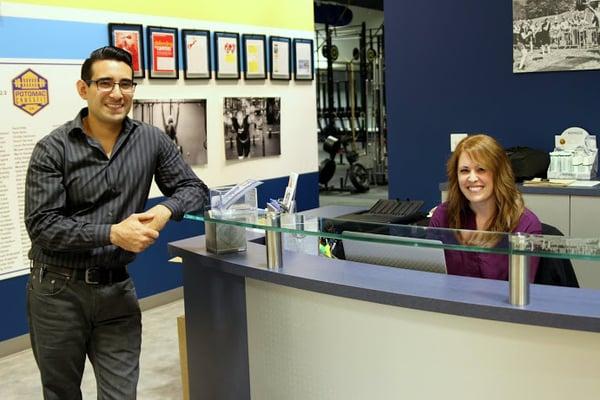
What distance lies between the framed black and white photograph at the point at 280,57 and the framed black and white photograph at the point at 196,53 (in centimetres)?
79

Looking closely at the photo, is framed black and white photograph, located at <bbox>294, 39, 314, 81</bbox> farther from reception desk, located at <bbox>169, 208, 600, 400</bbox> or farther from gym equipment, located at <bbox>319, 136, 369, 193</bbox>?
gym equipment, located at <bbox>319, 136, 369, 193</bbox>

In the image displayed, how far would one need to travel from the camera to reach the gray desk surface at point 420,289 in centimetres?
164

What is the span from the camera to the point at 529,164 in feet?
14.4

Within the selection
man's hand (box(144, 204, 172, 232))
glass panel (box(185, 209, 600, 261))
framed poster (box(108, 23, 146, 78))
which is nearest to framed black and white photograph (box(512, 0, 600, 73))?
framed poster (box(108, 23, 146, 78))

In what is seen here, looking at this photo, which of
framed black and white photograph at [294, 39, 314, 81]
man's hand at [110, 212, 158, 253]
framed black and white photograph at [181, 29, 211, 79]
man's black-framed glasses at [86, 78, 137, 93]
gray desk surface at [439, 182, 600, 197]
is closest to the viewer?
man's hand at [110, 212, 158, 253]

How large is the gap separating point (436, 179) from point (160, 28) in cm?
244

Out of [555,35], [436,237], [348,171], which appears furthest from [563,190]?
[348,171]

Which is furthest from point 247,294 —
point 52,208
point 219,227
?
point 52,208

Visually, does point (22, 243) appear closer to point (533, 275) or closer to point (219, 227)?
point (219, 227)

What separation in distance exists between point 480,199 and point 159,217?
3.90 ft

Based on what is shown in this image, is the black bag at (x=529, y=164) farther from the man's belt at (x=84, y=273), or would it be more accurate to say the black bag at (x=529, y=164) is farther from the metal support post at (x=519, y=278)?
the man's belt at (x=84, y=273)

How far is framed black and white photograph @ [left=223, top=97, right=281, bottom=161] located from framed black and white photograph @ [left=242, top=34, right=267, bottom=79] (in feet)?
0.71

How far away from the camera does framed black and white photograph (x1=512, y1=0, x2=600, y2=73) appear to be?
4312 mm

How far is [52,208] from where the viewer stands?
210 cm
